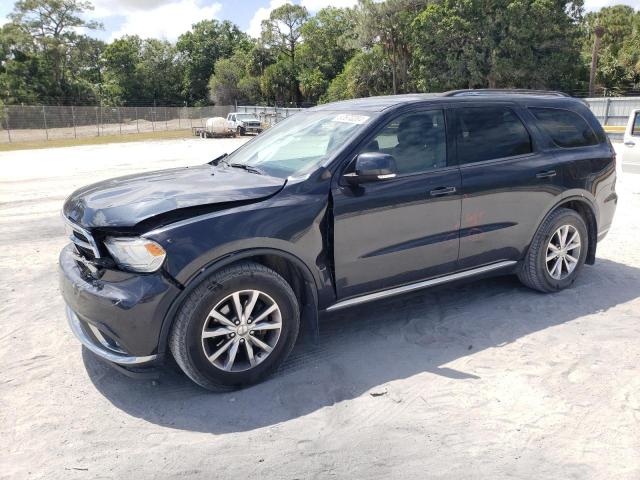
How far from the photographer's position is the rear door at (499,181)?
445 cm

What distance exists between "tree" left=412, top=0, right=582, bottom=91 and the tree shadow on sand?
122ft

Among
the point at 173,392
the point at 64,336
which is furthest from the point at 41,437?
the point at 64,336

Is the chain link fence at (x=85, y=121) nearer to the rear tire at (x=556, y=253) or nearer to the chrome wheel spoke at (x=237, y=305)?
the rear tire at (x=556, y=253)

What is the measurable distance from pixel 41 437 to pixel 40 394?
526 mm

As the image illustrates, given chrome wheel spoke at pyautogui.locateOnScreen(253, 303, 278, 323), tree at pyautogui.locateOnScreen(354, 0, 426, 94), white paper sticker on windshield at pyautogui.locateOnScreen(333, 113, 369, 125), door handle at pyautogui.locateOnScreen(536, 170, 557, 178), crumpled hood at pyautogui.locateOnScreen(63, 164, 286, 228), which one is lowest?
A: chrome wheel spoke at pyautogui.locateOnScreen(253, 303, 278, 323)

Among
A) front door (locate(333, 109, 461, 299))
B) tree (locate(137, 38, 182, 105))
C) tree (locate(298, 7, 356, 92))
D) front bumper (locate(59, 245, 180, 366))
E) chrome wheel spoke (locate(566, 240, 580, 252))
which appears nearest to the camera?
front bumper (locate(59, 245, 180, 366))

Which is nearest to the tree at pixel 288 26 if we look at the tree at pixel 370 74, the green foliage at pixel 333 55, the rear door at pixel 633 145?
the green foliage at pixel 333 55

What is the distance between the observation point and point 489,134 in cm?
466

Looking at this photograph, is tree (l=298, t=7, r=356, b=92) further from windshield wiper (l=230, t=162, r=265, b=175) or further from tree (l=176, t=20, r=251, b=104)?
windshield wiper (l=230, t=162, r=265, b=175)

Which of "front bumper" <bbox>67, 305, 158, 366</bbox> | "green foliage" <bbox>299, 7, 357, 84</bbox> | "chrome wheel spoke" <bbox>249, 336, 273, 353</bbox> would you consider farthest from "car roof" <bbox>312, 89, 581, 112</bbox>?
"green foliage" <bbox>299, 7, 357, 84</bbox>

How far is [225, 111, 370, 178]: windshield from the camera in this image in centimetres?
404

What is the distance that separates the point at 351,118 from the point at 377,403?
6.99ft

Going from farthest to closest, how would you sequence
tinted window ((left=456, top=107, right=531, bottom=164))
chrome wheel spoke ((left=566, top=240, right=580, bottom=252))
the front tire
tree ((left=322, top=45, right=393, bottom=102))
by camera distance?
tree ((left=322, top=45, right=393, bottom=102))
chrome wheel spoke ((left=566, top=240, right=580, bottom=252))
tinted window ((left=456, top=107, right=531, bottom=164))
the front tire

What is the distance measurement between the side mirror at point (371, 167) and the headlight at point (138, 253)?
1.40 m
